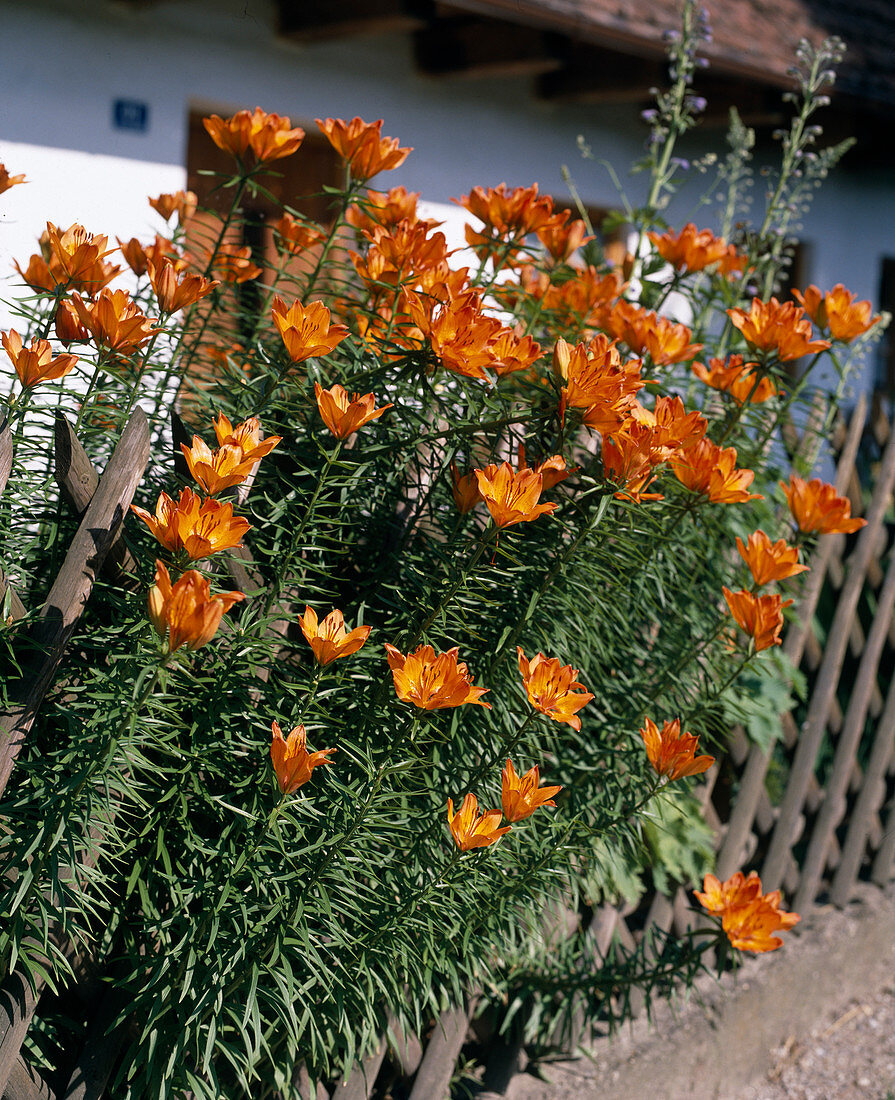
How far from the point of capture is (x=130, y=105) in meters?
3.68

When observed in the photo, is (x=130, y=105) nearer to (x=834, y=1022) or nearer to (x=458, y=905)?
(x=458, y=905)

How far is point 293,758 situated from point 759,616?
722 mm

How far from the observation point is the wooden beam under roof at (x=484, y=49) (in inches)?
173

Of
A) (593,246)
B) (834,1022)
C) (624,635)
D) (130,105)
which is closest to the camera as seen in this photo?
(624,635)

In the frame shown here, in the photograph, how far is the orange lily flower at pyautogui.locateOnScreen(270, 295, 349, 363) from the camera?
121cm

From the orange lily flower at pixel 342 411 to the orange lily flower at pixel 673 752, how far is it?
59cm

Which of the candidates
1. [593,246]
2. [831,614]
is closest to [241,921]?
[593,246]

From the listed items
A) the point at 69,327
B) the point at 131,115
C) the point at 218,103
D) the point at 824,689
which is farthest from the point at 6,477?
the point at 218,103

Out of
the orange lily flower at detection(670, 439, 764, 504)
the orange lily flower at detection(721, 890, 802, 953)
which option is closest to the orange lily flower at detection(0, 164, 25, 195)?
the orange lily flower at detection(670, 439, 764, 504)

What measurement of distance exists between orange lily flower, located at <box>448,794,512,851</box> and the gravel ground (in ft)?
5.23

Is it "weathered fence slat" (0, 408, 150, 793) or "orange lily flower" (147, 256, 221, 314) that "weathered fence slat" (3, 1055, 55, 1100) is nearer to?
"weathered fence slat" (0, 408, 150, 793)

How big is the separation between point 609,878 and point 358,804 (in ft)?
3.00

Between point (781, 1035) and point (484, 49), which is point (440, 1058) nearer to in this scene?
point (781, 1035)

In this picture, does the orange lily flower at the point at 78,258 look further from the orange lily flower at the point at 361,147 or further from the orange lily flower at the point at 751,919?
the orange lily flower at the point at 751,919
